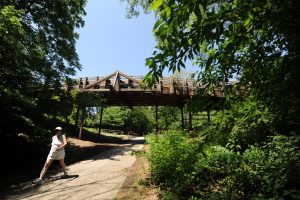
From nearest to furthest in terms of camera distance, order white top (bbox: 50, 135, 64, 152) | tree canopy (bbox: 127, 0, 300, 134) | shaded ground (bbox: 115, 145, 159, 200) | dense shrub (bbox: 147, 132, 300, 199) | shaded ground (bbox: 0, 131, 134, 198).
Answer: tree canopy (bbox: 127, 0, 300, 134)
dense shrub (bbox: 147, 132, 300, 199)
shaded ground (bbox: 115, 145, 159, 200)
shaded ground (bbox: 0, 131, 134, 198)
white top (bbox: 50, 135, 64, 152)

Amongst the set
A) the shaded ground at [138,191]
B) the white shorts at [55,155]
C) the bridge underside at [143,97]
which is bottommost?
the shaded ground at [138,191]

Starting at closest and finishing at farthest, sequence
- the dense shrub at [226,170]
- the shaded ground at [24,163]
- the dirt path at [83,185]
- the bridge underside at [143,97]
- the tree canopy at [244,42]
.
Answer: the tree canopy at [244,42]
the dense shrub at [226,170]
the dirt path at [83,185]
the shaded ground at [24,163]
the bridge underside at [143,97]

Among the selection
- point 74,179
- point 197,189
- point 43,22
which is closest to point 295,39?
point 197,189

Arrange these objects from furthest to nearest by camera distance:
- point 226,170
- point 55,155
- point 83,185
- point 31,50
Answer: point 31,50 < point 55,155 < point 83,185 < point 226,170

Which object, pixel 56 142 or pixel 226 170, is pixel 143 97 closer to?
pixel 56 142

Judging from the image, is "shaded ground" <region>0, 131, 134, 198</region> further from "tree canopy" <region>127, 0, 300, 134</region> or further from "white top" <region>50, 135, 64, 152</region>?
"tree canopy" <region>127, 0, 300, 134</region>

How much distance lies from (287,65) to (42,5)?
16.2m

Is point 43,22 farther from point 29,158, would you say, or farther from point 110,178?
point 110,178

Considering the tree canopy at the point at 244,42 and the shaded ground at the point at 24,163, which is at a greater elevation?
the tree canopy at the point at 244,42

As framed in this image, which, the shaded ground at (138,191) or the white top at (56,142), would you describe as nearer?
the shaded ground at (138,191)

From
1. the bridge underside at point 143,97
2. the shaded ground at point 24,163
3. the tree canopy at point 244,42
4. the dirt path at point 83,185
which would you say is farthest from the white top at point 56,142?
the bridge underside at point 143,97

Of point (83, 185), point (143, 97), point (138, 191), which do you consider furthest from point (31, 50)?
point (143, 97)

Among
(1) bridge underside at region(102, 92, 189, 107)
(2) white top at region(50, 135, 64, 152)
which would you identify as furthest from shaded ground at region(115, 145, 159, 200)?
(1) bridge underside at region(102, 92, 189, 107)

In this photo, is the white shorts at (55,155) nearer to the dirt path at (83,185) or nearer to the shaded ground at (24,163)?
the dirt path at (83,185)
